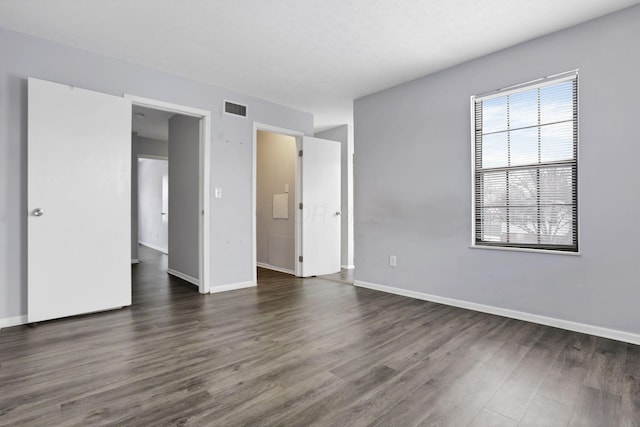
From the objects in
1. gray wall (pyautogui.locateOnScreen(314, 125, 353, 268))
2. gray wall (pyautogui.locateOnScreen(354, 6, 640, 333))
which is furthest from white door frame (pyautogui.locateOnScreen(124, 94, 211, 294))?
gray wall (pyautogui.locateOnScreen(314, 125, 353, 268))

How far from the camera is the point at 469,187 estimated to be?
11.3ft

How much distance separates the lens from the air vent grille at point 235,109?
14.0 feet

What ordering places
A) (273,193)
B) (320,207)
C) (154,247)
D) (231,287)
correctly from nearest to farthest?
1. (231,287)
2. (320,207)
3. (273,193)
4. (154,247)

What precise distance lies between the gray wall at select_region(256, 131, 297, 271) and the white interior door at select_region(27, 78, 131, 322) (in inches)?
106

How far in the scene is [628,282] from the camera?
252 centimetres

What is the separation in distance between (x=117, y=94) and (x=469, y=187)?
3886 millimetres

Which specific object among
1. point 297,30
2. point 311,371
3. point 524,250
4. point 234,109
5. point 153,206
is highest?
point 297,30

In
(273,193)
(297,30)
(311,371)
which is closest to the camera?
(311,371)

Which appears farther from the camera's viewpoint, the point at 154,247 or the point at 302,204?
the point at 154,247

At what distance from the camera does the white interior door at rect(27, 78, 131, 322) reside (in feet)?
9.43

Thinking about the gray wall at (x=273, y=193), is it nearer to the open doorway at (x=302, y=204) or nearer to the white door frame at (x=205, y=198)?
the open doorway at (x=302, y=204)

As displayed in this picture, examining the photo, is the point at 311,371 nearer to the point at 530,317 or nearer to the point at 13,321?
the point at 530,317

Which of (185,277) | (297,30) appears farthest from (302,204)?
(297,30)

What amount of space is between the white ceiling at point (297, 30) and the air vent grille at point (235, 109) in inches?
18.2
